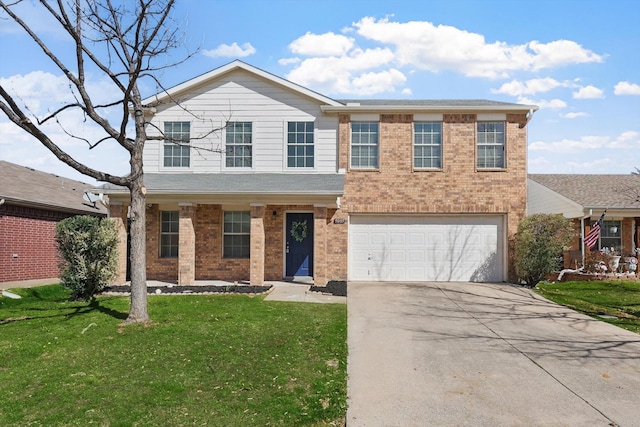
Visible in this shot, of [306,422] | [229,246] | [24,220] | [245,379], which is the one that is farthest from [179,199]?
[306,422]

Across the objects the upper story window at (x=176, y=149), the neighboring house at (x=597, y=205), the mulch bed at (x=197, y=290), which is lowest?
the mulch bed at (x=197, y=290)

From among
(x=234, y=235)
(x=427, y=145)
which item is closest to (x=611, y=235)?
(x=427, y=145)

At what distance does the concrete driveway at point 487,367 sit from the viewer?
5.21 meters

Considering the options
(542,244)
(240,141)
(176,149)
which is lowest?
(542,244)

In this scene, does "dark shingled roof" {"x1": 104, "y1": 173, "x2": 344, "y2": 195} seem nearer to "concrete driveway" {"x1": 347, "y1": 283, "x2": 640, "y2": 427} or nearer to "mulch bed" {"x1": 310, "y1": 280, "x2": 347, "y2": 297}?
"mulch bed" {"x1": 310, "y1": 280, "x2": 347, "y2": 297}

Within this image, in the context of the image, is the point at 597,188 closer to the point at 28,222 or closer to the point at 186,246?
the point at 186,246

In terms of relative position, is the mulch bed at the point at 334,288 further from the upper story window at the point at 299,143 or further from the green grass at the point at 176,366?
the upper story window at the point at 299,143

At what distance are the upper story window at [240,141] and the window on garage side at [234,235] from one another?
5.71 feet

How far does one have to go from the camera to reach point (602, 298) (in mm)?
12656

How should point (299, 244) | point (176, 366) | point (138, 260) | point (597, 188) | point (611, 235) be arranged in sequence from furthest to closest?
point (597, 188)
point (611, 235)
point (299, 244)
point (138, 260)
point (176, 366)

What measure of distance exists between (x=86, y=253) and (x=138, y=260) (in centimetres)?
327

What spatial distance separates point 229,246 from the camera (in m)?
15.5

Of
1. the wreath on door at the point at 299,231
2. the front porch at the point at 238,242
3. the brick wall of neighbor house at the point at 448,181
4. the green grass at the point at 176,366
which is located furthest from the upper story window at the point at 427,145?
the green grass at the point at 176,366

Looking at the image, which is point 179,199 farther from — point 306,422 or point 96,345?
point 306,422
